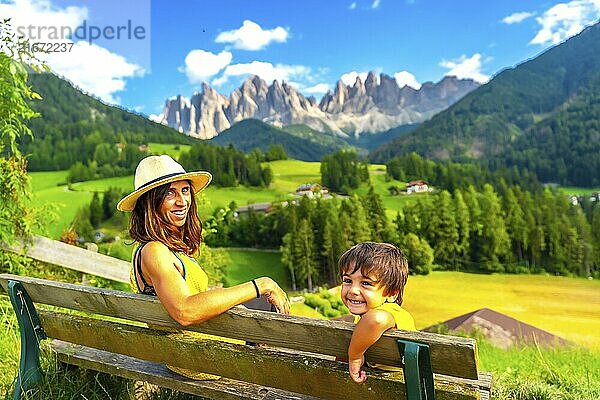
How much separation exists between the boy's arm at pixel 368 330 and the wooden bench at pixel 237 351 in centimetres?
3

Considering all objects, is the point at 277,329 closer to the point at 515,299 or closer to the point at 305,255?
the point at 515,299

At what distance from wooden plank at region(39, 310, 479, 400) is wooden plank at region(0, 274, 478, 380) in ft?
0.36

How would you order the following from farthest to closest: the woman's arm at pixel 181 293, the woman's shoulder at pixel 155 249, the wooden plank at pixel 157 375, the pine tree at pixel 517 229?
the pine tree at pixel 517 229
the wooden plank at pixel 157 375
the woman's shoulder at pixel 155 249
the woman's arm at pixel 181 293

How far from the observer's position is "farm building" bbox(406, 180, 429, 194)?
105 metres

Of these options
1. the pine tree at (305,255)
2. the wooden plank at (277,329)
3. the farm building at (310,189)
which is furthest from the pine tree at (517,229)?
the wooden plank at (277,329)

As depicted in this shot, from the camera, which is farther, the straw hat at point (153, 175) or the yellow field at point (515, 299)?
the yellow field at point (515, 299)

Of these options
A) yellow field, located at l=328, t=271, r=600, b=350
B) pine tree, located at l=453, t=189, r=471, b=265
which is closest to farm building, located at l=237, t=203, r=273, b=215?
pine tree, located at l=453, t=189, r=471, b=265

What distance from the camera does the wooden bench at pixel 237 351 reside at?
6.17 feet

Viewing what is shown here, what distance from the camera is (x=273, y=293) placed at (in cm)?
250

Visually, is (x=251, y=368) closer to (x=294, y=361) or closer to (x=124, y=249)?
(x=294, y=361)

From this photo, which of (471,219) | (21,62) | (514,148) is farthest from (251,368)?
(514,148)

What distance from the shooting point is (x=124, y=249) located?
55.4 feet

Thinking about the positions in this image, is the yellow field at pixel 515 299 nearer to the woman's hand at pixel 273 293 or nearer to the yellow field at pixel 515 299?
the yellow field at pixel 515 299

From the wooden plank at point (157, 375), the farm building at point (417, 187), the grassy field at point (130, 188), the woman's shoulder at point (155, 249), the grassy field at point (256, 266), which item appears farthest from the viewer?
the farm building at point (417, 187)
